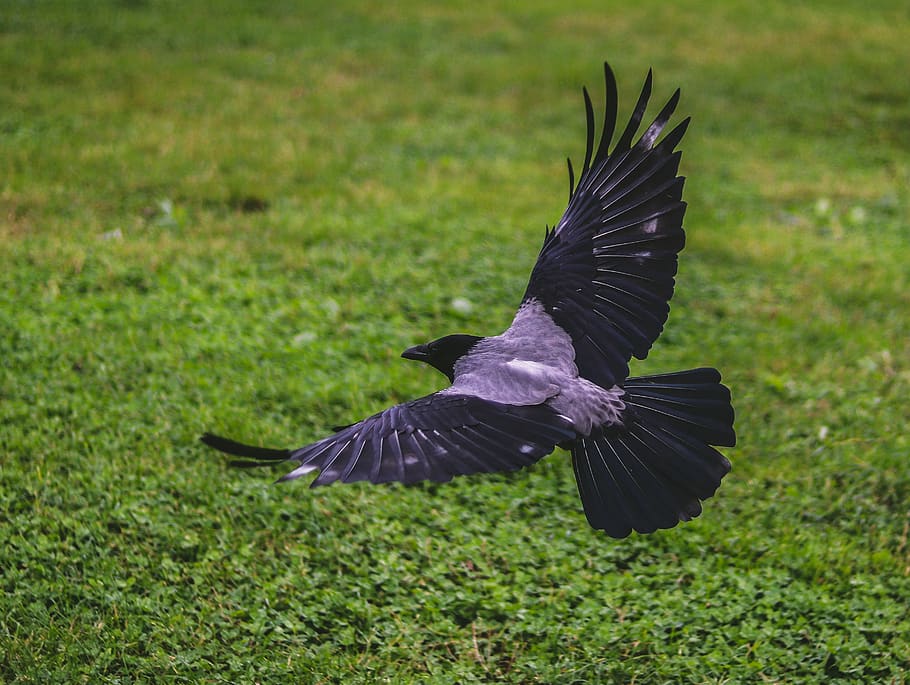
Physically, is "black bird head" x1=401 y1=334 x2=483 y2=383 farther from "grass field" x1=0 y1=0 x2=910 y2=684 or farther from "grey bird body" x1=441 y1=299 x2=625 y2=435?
"grass field" x1=0 y1=0 x2=910 y2=684

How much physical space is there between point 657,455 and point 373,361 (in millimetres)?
2590

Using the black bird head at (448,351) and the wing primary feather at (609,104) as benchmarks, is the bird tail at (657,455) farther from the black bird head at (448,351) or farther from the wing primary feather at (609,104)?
the wing primary feather at (609,104)

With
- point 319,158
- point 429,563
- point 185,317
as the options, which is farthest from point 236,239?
point 429,563

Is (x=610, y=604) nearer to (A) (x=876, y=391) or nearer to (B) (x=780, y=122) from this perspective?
(A) (x=876, y=391)

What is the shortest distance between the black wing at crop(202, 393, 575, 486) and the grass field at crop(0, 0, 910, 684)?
3.75 feet

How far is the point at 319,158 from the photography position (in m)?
9.06

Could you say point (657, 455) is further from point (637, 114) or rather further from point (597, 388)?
point (637, 114)

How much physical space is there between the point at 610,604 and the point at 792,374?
8.83 feet

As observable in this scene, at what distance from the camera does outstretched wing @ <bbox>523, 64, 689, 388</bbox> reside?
13.0 ft

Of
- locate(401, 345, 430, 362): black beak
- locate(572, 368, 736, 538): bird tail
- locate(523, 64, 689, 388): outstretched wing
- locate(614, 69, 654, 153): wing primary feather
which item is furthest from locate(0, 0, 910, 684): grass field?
locate(614, 69, 654, 153): wing primary feather

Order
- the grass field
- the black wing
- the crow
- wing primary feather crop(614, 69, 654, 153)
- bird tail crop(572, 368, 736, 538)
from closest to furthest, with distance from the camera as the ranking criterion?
1. the black wing
2. the crow
3. bird tail crop(572, 368, 736, 538)
4. wing primary feather crop(614, 69, 654, 153)
5. the grass field

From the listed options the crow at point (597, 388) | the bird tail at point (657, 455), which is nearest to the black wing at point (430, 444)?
the crow at point (597, 388)

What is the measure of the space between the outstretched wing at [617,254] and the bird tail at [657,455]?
0.20 m

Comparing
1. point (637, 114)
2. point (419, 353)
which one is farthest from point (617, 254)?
point (419, 353)
